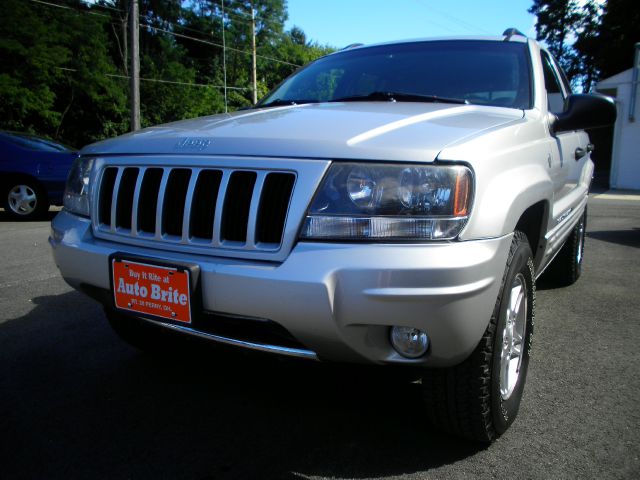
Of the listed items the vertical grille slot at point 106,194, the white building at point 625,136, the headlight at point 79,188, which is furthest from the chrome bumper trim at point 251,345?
the white building at point 625,136

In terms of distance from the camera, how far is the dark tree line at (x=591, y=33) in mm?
26678

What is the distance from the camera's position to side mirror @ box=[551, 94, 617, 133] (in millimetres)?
2576

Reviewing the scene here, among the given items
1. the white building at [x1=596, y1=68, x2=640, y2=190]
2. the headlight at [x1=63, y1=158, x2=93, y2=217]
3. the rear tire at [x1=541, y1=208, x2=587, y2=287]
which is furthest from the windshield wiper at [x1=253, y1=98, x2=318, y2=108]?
the white building at [x1=596, y1=68, x2=640, y2=190]

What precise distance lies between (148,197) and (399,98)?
133 cm

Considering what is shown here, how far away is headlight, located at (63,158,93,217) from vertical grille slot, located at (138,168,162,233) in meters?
0.33

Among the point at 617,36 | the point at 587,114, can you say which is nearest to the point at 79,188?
the point at 587,114

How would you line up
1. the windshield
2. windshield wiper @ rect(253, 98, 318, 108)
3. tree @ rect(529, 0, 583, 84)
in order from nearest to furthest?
the windshield
windshield wiper @ rect(253, 98, 318, 108)
tree @ rect(529, 0, 583, 84)

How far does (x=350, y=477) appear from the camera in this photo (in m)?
1.85

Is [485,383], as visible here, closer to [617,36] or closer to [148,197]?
[148,197]

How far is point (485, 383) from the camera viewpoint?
1.83m

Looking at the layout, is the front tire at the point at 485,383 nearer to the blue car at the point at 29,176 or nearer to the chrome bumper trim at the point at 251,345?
the chrome bumper trim at the point at 251,345

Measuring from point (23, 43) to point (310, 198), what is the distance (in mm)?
19553

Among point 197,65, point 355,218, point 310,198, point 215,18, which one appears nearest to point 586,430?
point 355,218

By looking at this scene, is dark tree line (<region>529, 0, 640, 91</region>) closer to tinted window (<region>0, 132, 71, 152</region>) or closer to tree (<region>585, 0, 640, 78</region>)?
tree (<region>585, 0, 640, 78</region>)
